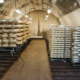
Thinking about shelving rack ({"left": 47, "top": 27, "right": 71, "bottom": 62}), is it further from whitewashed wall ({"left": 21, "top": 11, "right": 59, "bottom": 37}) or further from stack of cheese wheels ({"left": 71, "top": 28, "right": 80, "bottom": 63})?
whitewashed wall ({"left": 21, "top": 11, "right": 59, "bottom": 37})

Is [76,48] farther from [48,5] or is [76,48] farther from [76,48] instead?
[48,5]

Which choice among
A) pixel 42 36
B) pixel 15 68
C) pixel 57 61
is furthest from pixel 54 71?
pixel 42 36

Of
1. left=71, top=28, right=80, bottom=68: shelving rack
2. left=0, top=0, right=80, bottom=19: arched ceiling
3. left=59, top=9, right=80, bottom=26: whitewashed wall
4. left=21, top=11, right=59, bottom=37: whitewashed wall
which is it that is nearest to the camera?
left=71, top=28, right=80, bottom=68: shelving rack

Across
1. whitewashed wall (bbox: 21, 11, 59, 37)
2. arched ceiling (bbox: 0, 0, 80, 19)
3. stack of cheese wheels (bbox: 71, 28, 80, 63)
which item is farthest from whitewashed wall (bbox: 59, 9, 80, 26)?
whitewashed wall (bbox: 21, 11, 59, 37)

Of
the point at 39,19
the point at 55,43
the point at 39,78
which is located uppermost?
the point at 39,19

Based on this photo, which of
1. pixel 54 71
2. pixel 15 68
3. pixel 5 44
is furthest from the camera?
pixel 5 44

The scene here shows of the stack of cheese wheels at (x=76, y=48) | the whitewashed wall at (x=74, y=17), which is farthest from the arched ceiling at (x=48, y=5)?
the stack of cheese wheels at (x=76, y=48)

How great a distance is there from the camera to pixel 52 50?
663cm

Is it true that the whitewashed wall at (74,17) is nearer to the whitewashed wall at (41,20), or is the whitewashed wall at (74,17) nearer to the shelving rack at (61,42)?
the shelving rack at (61,42)

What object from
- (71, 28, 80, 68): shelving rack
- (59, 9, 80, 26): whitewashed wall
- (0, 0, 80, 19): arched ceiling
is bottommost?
(71, 28, 80, 68): shelving rack

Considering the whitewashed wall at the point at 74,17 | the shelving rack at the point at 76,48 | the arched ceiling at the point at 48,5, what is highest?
the arched ceiling at the point at 48,5

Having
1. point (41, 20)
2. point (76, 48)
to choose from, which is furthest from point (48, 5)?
point (76, 48)

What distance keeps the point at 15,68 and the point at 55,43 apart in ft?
9.03

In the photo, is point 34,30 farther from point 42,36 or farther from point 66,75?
point 66,75
